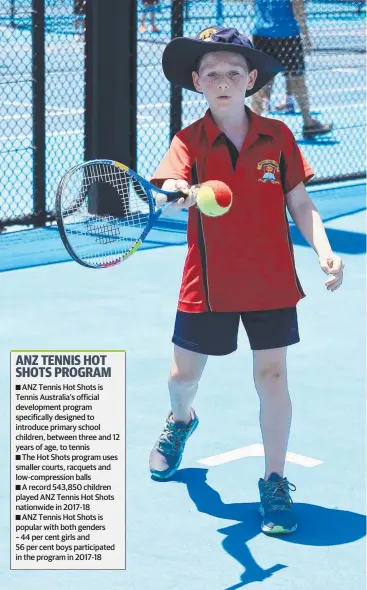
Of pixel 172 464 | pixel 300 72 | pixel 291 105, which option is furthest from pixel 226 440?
pixel 291 105

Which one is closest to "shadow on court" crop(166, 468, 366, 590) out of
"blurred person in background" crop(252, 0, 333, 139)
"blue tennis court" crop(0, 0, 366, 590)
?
"blue tennis court" crop(0, 0, 366, 590)

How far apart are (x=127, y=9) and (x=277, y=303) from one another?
441 centimetres

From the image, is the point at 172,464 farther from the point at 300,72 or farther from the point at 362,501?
the point at 300,72

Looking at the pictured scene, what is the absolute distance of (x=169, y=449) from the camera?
443 centimetres

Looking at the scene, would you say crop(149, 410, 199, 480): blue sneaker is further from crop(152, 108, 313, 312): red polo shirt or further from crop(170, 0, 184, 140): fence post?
crop(170, 0, 184, 140): fence post

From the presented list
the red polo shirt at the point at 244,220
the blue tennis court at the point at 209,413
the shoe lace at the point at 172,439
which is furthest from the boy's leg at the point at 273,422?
the shoe lace at the point at 172,439

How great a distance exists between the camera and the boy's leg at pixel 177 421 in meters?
4.27

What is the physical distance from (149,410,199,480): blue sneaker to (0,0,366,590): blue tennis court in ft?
0.16

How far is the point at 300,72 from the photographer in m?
10.2

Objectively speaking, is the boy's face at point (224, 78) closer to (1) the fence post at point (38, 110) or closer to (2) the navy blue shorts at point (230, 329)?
(2) the navy blue shorts at point (230, 329)

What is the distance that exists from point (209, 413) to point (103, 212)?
335 centimetres

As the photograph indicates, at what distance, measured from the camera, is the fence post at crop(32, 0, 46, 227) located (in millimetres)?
7984

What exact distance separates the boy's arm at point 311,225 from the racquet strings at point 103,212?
0.57 m

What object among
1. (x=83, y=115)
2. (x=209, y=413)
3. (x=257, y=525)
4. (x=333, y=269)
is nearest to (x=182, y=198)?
(x=333, y=269)
